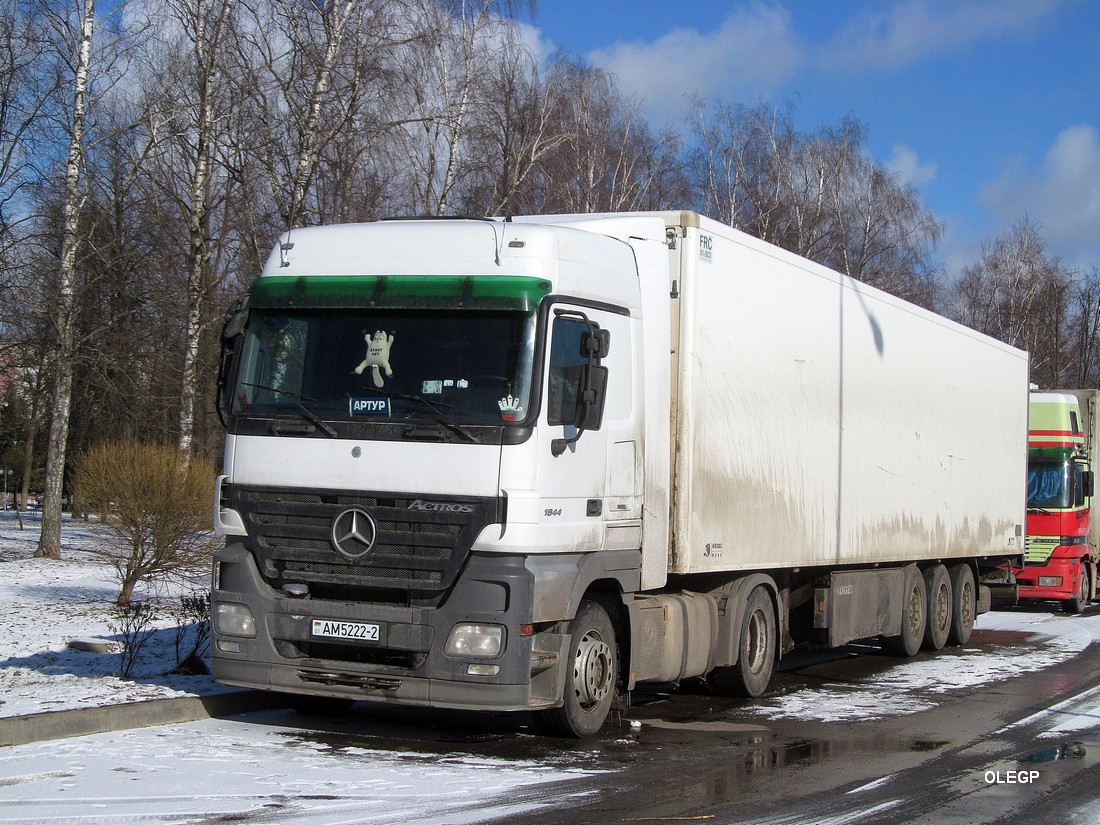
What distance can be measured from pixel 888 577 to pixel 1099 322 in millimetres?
55465

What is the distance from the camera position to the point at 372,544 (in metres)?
8.18

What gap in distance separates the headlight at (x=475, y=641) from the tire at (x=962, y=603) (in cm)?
996

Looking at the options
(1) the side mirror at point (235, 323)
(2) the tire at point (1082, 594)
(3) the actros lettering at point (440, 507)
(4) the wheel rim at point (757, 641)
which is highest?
(1) the side mirror at point (235, 323)

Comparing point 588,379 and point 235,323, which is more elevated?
point 235,323

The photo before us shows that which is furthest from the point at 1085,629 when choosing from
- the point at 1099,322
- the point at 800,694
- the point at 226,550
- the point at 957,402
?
the point at 1099,322

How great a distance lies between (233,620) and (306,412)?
1425 mm

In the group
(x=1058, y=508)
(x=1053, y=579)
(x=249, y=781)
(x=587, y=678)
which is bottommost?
(x=249, y=781)

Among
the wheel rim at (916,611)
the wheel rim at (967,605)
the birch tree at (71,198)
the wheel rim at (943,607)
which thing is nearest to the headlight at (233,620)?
the wheel rim at (916,611)

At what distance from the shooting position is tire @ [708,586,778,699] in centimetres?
1088

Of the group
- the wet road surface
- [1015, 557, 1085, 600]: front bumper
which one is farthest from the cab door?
Answer: [1015, 557, 1085, 600]: front bumper

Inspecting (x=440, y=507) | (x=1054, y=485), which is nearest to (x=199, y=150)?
(x=1054, y=485)

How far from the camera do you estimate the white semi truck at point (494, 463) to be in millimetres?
8047

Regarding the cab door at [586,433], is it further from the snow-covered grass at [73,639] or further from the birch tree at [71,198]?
the birch tree at [71,198]

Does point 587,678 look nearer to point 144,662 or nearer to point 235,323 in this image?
point 235,323
